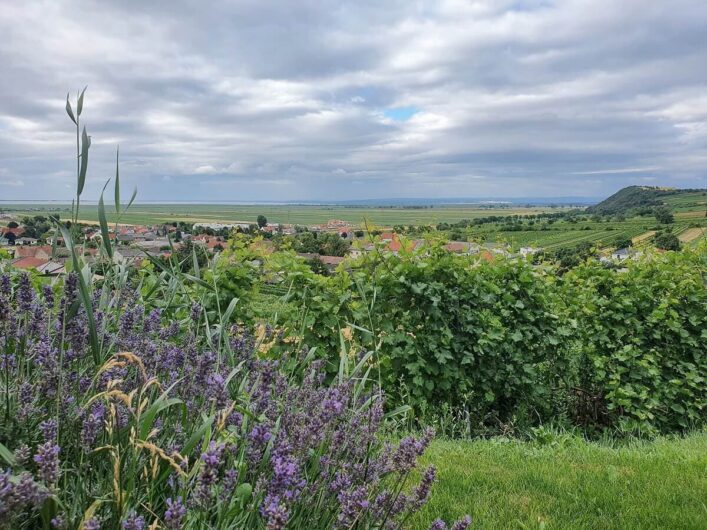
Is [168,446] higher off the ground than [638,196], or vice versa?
[638,196]

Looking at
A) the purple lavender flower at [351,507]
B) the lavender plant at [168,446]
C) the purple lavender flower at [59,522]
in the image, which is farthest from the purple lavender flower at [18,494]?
the purple lavender flower at [351,507]

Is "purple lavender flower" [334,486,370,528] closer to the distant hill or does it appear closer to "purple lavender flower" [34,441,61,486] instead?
"purple lavender flower" [34,441,61,486]

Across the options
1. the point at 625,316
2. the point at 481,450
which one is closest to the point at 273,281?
the point at 481,450

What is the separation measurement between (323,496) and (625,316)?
477cm

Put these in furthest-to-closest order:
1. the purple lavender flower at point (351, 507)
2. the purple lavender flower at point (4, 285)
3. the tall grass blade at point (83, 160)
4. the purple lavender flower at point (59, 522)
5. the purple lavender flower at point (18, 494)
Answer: the purple lavender flower at point (4, 285), the tall grass blade at point (83, 160), the purple lavender flower at point (351, 507), the purple lavender flower at point (59, 522), the purple lavender flower at point (18, 494)

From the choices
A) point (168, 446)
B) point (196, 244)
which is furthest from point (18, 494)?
point (196, 244)

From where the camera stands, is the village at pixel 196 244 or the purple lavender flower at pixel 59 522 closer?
the purple lavender flower at pixel 59 522

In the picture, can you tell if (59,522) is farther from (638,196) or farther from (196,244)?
(638,196)

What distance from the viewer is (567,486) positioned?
3215 mm

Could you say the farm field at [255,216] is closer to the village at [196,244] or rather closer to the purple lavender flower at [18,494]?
the village at [196,244]

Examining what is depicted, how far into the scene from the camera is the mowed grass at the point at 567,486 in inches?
110

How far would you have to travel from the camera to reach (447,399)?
5.04 meters

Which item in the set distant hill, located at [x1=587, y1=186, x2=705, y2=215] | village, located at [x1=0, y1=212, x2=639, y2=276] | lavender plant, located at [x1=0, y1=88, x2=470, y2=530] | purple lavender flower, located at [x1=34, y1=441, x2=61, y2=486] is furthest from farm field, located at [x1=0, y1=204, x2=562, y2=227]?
distant hill, located at [x1=587, y1=186, x2=705, y2=215]

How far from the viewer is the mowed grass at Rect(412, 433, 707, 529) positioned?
110 inches
